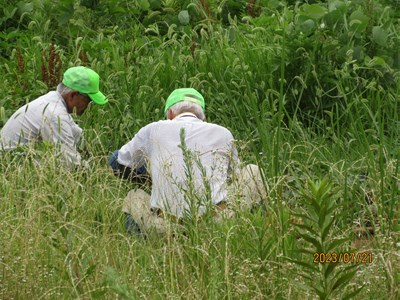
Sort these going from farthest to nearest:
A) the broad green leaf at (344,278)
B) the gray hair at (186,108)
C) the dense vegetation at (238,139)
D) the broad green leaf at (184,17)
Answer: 1. the broad green leaf at (184,17)
2. the gray hair at (186,108)
3. the dense vegetation at (238,139)
4. the broad green leaf at (344,278)

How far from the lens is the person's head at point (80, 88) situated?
794cm

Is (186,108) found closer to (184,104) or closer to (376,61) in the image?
(184,104)

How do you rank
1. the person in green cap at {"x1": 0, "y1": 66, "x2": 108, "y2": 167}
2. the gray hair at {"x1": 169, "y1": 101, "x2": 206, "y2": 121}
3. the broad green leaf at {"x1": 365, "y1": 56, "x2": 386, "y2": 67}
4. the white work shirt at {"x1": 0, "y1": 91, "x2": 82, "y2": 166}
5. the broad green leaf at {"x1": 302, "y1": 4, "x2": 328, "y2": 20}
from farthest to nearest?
the broad green leaf at {"x1": 302, "y1": 4, "x2": 328, "y2": 20}
the broad green leaf at {"x1": 365, "y1": 56, "x2": 386, "y2": 67}
the white work shirt at {"x1": 0, "y1": 91, "x2": 82, "y2": 166}
the person in green cap at {"x1": 0, "y1": 66, "x2": 108, "y2": 167}
the gray hair at {"x1": 169, "y1": 101, "x2": 206, "y2": 121}

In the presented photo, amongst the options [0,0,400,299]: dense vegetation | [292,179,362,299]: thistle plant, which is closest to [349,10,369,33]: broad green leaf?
[0,0,400,299]: dense vegetation

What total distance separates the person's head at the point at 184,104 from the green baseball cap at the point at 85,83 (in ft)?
3.22

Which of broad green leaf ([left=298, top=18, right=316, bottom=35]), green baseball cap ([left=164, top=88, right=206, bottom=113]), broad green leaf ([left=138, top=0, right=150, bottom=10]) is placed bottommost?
broad green leaf ([left=138, top=0, right=150, bottom=10])

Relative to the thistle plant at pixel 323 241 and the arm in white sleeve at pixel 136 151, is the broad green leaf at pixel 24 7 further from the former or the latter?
the thistle plant at pixel 323 241

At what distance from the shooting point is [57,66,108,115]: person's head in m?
7.94

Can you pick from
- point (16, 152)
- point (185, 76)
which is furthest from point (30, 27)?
point (16, 152)

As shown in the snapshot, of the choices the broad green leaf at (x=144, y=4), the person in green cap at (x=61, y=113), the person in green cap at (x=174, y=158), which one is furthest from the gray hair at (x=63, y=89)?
the broad green leaf at (x=144, y=4)

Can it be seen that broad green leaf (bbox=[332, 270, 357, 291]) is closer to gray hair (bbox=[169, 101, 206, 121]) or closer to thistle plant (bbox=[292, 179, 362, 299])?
thistle plant (bbox=[292, 179, 362, 299])

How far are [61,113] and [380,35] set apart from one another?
238cm

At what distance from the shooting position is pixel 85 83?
793 cm

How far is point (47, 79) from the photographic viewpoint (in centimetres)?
866
